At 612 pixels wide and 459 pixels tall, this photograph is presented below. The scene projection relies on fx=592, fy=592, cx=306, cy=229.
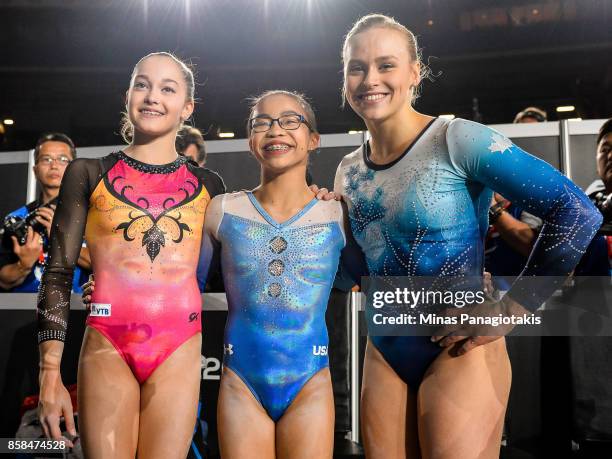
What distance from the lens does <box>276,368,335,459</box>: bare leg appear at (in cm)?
160

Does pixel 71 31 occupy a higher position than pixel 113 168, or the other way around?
pixel 71 31

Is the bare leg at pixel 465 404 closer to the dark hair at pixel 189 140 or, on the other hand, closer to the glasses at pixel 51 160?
the dark hair at pixel 189 140

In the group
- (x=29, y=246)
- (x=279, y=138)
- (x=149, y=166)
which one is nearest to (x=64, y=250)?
(x=149, y=166)

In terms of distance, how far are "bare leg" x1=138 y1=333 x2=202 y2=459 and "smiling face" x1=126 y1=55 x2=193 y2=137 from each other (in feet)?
2.11

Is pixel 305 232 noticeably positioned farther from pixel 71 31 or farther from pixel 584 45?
pixel 584 45

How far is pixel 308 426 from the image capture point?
1.62m

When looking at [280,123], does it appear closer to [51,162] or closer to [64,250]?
[64,250]

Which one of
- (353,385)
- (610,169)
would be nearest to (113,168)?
(353,385)

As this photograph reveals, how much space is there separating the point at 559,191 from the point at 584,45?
9.90 m

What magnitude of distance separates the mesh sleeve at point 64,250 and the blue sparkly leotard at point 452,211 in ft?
2.66

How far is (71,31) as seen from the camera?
29.6 ft

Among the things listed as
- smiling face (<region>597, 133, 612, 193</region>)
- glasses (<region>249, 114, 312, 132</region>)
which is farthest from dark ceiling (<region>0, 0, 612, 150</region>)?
glasses (<region>249, 114, 312, 132</region>)

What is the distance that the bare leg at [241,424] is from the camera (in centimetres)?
159

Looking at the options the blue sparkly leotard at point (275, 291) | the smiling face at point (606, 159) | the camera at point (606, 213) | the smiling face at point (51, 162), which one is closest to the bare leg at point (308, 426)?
the blue sparkly leotard at point (275, 291)
